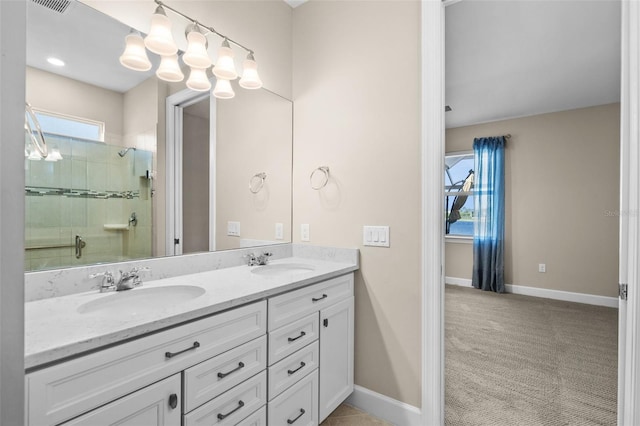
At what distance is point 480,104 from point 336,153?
3.10 meters

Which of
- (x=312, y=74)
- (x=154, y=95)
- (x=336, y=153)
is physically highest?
(x=312, y=74)

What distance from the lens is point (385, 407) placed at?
177 centimetres

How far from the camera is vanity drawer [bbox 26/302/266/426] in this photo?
0.73 meters

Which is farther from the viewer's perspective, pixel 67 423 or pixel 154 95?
pixel 154 95

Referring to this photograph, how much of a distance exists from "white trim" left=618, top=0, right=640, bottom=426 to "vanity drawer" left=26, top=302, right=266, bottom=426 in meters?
1.57

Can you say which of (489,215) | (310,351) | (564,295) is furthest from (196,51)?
(564,295)

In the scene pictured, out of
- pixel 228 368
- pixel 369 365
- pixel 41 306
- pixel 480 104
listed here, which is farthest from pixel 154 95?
pixel 480 104

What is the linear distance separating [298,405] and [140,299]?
0.87 meters

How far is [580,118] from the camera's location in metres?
4.07

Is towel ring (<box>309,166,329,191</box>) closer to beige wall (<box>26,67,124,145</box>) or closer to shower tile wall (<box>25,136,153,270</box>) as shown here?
shower tile wall (<box>25,136,153,270</box>)

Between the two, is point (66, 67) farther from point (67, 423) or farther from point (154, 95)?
point (67, 423)

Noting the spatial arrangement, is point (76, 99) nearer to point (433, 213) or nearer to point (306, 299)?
point (306, 299)

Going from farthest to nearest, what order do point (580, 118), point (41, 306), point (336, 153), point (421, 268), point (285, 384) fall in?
point (580, 118) < point (336, 153) < point (421, 268) < point (285, 384) < point (41, 306)

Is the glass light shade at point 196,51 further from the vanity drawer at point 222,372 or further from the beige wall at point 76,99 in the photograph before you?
the vanity drawer at point 222,372
